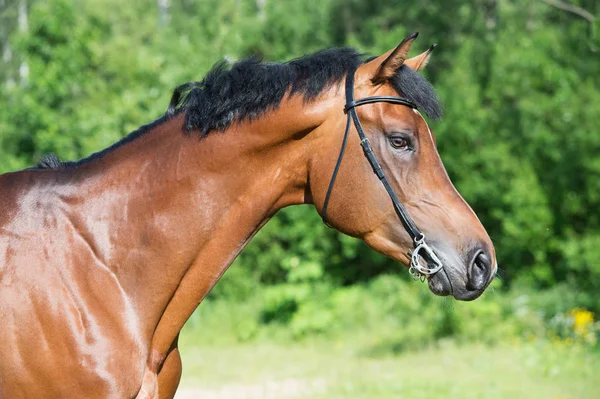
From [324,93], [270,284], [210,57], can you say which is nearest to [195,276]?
[324,93]

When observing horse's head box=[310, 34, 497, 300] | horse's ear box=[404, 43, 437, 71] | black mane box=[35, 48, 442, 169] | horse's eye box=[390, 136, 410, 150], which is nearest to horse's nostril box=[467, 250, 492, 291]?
horse's head box=[310, 34, 497, 300]

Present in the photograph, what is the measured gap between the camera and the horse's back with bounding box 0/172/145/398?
9.43 feet

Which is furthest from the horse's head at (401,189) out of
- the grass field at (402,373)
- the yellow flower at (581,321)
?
the yellow flower at (581,321)

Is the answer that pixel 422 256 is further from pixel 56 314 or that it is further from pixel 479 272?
pixel 56 314

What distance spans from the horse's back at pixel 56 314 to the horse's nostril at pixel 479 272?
1.42 metres

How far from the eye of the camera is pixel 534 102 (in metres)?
14.3

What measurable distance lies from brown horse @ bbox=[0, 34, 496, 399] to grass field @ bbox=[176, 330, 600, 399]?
5.59m

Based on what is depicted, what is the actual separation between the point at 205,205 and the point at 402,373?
7.63 m

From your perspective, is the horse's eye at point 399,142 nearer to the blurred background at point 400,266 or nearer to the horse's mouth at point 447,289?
the horse's mouth at point 447,289

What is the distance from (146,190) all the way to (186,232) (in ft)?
0.88

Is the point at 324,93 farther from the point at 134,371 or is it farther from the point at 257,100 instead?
the point at 134,371

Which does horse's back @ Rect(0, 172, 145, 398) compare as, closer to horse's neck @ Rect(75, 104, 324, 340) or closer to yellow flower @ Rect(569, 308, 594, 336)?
horse's neck @ Rect(75, 104, 324, 340)

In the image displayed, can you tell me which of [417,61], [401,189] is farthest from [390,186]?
[417,61]

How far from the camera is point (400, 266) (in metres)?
15.9
